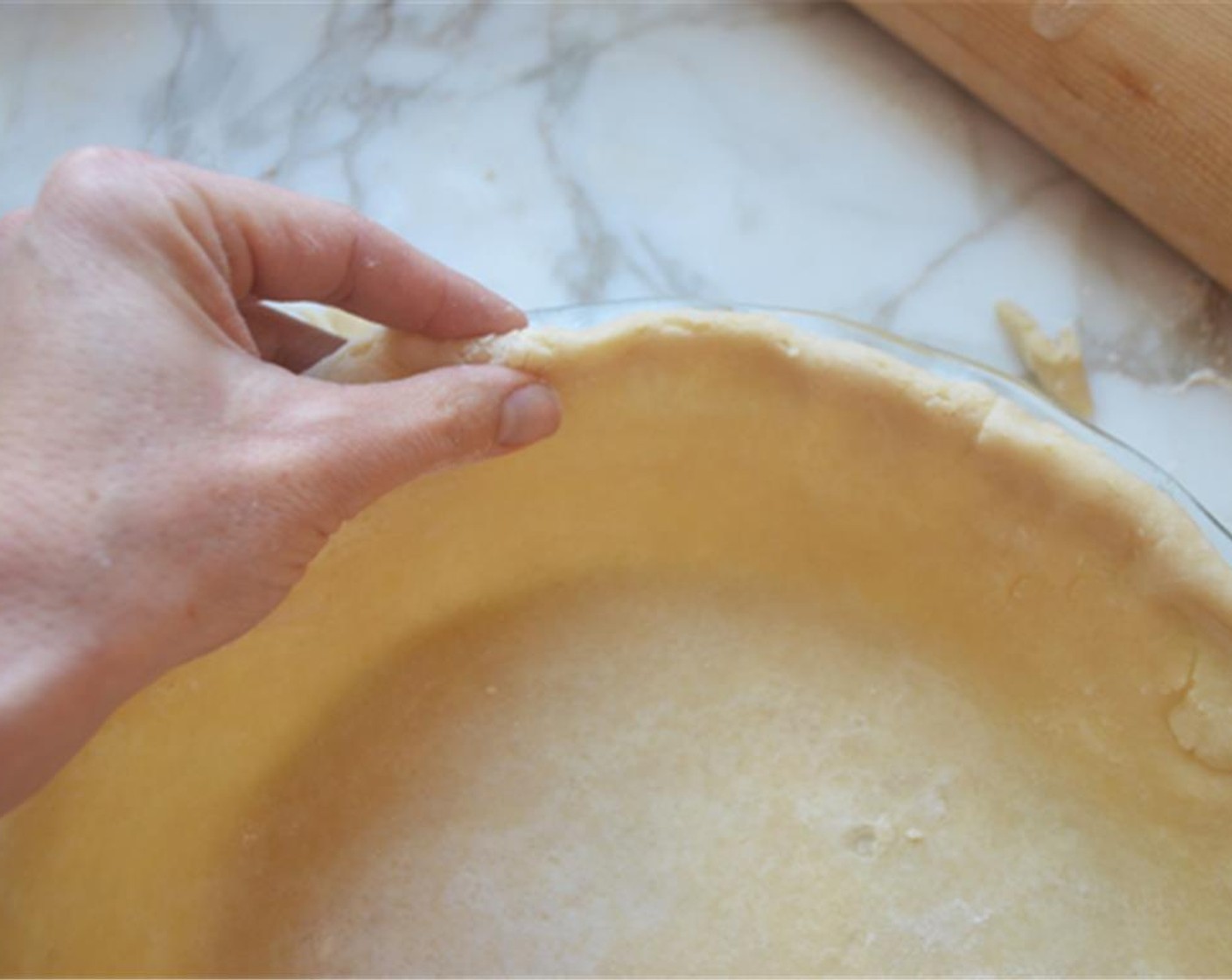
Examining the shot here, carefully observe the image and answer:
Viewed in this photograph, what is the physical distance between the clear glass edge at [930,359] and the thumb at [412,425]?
96mm

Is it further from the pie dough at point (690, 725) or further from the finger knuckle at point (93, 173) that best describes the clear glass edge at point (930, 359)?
the finger knuckle at point (93, 173)

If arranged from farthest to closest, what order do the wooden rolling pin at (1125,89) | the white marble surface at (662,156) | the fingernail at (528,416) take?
the white marble surface at (662,156) → the wooden rolling pin at (1125,89) → the fingernail at (528,416)

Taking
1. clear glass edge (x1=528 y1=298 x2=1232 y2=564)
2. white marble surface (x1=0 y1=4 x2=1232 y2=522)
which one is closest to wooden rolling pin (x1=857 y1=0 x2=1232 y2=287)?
white marble surface (x1=0 y1=4 x2=1232 y2=522)

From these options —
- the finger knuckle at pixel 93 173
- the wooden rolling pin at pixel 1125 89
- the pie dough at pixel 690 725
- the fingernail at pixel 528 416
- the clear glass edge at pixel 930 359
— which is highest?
the wooden rolling pin at pixel 1125 89

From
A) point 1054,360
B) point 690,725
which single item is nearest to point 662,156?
point 1054,360

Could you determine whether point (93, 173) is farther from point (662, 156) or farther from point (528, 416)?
point (662, 156)

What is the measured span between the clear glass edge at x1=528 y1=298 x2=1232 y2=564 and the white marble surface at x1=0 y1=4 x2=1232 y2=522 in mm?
211

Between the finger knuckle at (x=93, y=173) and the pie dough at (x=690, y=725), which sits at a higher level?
the finger knuckle at (x=93, y=173)

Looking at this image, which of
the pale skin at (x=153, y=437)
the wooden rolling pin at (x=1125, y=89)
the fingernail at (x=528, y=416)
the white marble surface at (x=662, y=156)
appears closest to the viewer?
the pale skin at (x=153, y=437)

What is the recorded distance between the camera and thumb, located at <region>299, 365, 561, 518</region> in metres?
0.69

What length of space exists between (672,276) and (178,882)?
1.95 feet

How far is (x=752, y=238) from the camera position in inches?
43.1

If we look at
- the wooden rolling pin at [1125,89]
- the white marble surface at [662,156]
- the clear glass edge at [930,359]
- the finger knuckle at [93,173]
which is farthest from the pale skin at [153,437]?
the wooden rolling pin at [1125,89]

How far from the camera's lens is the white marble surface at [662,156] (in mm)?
1059
